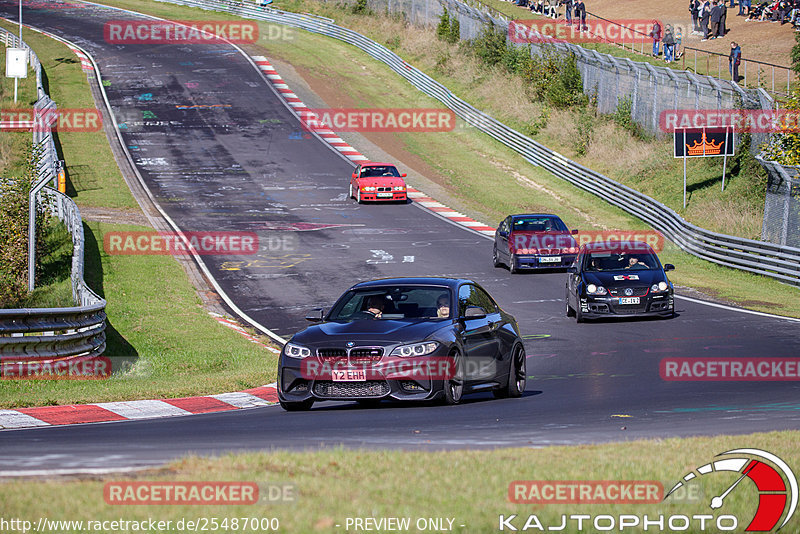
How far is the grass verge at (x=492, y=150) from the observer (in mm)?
31750

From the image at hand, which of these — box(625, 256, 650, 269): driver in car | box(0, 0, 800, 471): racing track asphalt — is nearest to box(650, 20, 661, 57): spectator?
box(0, 0, 800, 471): racing track asphalt

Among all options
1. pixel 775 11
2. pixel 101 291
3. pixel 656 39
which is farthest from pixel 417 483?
pixel 775 11

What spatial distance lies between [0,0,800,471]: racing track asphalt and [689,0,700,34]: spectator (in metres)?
26.9

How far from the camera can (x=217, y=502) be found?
5656 millimetres

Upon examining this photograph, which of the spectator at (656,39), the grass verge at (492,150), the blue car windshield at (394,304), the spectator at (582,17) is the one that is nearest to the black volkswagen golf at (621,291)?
the grass verge at (492,150)

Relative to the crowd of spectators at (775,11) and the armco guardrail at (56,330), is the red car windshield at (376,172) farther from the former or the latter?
the crowd of spectators at (775,11)

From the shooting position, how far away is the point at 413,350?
1085 cm

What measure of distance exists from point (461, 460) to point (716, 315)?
1559cm

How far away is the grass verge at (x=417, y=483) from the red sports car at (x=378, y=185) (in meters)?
33.0

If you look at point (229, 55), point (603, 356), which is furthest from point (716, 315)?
point (229, 55)

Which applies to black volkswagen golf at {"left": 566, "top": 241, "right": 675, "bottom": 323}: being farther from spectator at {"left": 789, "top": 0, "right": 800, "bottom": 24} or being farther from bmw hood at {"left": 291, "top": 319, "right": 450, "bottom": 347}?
spectator at {"left": 789, "top": 0, "right": 800, "bottom": 24}

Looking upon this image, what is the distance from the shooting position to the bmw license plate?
35.4 ft

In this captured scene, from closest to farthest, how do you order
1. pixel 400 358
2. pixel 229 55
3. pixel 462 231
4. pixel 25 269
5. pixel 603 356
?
pixel 400 358 < pixel 603 356 < pixel 25 269 < pixel 462 231 < pixel 229 55

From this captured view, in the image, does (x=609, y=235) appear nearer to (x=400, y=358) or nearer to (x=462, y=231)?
(x=462, y=231)
